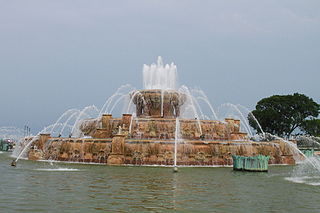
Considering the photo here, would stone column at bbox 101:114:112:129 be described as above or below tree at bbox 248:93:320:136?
below

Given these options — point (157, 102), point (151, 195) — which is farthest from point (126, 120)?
point (151, 195)

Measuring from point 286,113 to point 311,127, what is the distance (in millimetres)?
5468

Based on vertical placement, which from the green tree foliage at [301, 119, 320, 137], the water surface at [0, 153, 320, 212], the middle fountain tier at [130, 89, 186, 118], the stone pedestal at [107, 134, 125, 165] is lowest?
the water surface at [0, 153, 320, 212]

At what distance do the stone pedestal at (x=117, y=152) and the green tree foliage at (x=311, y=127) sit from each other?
6011 cm

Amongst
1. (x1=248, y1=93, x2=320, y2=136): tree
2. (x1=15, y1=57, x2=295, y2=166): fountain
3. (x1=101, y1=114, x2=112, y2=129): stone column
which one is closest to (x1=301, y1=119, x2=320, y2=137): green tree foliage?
(x1=248, y1=93, x2=320, y2=136): tree

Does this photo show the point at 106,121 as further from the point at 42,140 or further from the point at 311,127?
the point at 311,127

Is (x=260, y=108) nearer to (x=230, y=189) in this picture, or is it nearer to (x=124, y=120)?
(x=124, y=120)

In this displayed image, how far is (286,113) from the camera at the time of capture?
77625mm

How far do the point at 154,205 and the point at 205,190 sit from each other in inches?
133

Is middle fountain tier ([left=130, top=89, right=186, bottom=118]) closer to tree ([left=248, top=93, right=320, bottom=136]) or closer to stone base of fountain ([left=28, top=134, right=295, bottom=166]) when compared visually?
stone base of fountain ([left=28, top=134, right=295, bottom=166])

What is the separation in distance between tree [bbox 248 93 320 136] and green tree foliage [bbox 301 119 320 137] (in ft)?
2.41

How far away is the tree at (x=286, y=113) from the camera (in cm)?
7675

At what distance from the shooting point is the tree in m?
76.8

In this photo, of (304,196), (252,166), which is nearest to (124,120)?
(252,166)
